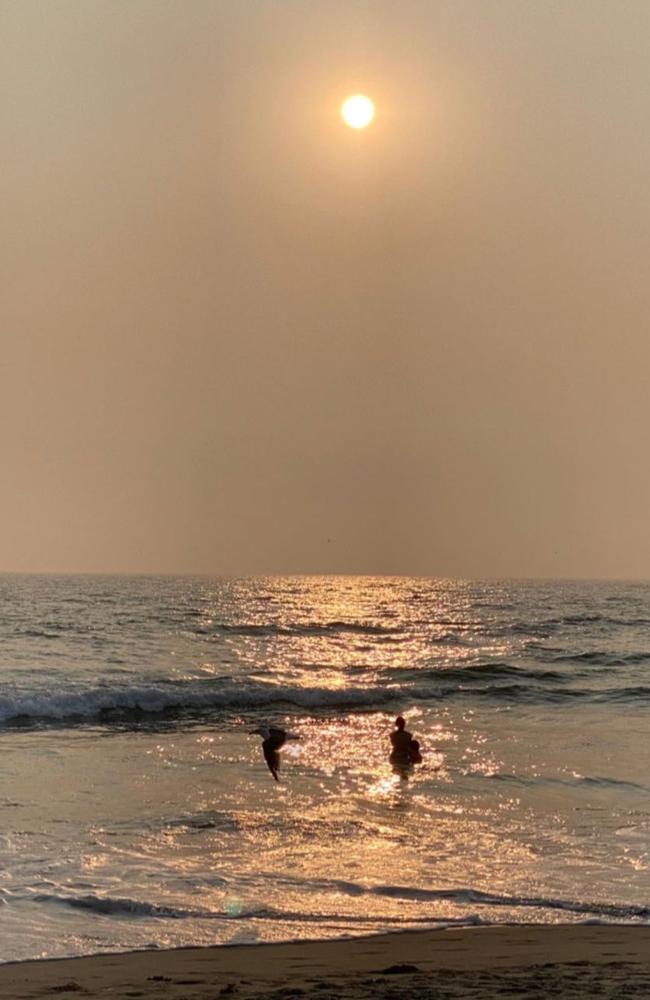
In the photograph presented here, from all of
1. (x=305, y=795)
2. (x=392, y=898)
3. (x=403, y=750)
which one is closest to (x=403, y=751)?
(x=403, y=750)

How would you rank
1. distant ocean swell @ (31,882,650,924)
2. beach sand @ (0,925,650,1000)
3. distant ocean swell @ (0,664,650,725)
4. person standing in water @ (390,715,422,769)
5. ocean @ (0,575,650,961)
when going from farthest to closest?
1. distant ocean swell @ (0,664,650,725)
2. person standing in water @ (390,715,422,769)
3. ocean @ (0,575,650,961)
4. distant ocean swell @ (31,882,650,924)
5. beach sand @ (0,925,650,1000)

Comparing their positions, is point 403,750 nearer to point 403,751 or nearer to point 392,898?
point 403,751

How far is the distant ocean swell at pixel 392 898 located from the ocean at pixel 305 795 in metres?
0.03

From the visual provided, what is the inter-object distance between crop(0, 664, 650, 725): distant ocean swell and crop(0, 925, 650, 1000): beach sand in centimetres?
1917

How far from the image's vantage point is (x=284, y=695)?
114 feet

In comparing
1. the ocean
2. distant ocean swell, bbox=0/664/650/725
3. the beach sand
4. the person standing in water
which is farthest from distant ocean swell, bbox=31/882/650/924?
distant ocean swell, bbox=0/664/650/725

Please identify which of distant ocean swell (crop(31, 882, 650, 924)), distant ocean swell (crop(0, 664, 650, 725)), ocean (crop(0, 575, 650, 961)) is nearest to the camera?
distant ocean swell (crop(31, 882, 650, 924))

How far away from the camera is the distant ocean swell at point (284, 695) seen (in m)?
29.6

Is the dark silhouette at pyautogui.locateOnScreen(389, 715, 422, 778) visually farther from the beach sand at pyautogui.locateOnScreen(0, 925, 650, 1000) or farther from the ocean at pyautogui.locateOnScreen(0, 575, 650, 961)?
the beach sand at pyautogui.locateOnScreen(0, 925, 650, 1000)

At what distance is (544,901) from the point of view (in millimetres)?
11266

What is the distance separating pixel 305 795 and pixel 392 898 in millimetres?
6245

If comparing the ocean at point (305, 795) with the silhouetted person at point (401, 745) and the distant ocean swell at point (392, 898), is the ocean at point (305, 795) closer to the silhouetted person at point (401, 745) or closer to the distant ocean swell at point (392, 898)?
the distant ocean swell at point (392, 898)

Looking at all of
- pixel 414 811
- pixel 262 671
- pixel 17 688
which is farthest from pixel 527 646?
pixel 414 811

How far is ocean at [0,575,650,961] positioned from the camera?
10844 mm
